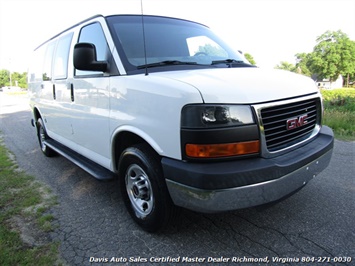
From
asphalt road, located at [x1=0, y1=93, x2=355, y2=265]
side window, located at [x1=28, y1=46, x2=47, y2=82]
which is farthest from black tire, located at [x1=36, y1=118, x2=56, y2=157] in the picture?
asphalt road, located at [x1=0, y1=93, x2=355, y2=265]

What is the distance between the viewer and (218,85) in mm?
2193

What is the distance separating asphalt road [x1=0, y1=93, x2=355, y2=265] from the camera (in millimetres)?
2389

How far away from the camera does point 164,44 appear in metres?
3.18

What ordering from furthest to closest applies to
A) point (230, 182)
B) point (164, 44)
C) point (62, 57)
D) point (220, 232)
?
1. point (62, 57)
2. point (164, 44)
3. point (220, 232)
4. point (230, 182)

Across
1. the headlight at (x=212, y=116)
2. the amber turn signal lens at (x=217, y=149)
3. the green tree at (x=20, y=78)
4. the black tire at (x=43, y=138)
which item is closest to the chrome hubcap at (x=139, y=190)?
the amber turn signal lens at (x=217, y=149)

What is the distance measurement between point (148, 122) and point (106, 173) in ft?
3.74

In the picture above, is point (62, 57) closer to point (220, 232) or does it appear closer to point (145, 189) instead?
point (145, 189)

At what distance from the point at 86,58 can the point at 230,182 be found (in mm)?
1812

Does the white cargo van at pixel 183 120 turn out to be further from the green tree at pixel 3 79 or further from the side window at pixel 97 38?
the green tree at pixel 3 79

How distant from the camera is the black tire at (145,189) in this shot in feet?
7.93

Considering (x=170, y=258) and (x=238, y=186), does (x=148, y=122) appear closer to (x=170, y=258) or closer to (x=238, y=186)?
(x=238, y=186)

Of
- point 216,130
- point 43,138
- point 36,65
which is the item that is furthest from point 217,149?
point 36,65

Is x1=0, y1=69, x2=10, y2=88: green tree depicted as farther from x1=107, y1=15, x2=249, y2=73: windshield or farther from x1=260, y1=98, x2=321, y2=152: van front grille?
x1=260, y1=98, x2=321, y2=152: van front grille

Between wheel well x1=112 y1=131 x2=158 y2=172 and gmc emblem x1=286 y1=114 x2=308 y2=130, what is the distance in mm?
1345
